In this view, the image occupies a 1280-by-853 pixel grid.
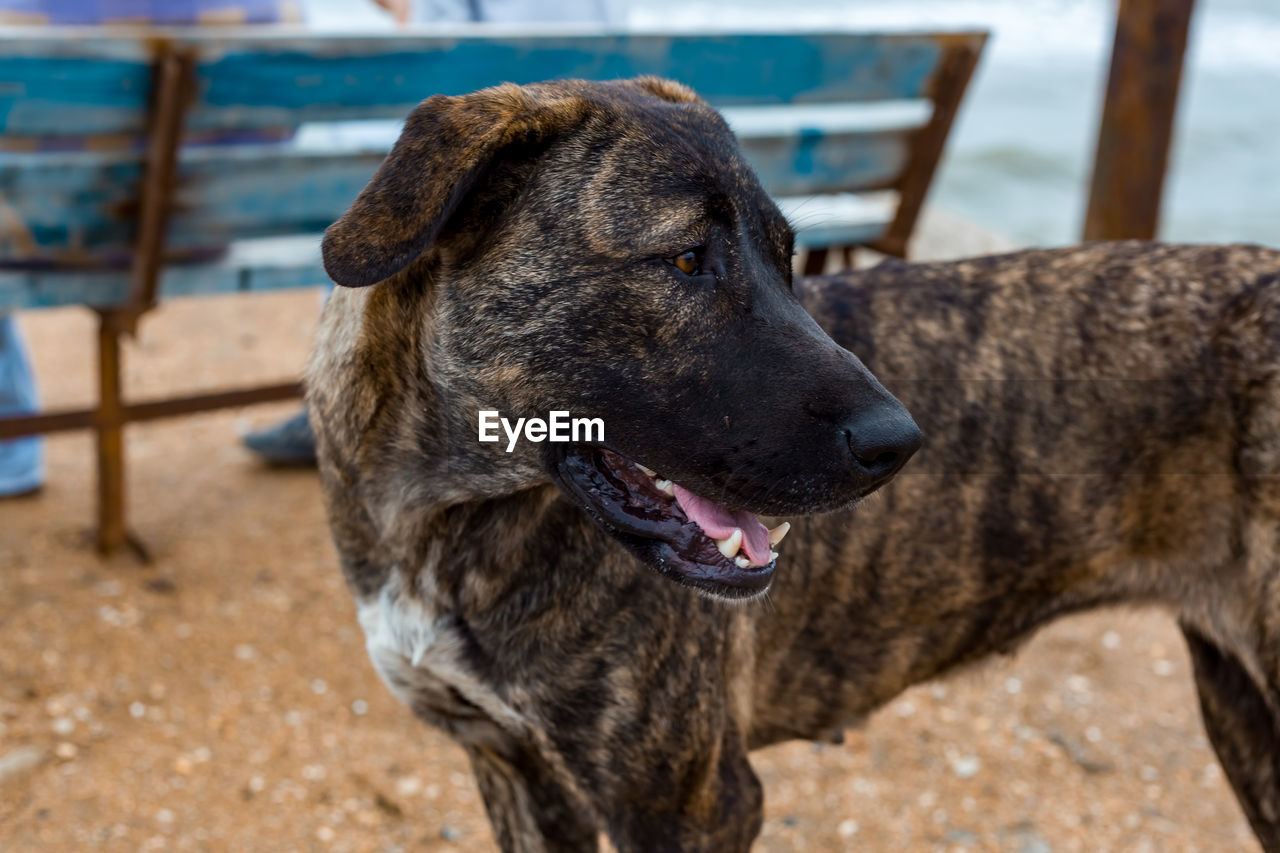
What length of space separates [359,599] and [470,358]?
635 millimetres

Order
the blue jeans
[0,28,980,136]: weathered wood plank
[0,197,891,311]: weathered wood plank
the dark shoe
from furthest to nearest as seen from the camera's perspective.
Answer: the dark shoe → the blue jeans → [0,197,891,311]: weathered wood plank → [0,28,980,136]: weathered wood plank

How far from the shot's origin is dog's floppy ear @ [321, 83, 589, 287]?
6.03ft

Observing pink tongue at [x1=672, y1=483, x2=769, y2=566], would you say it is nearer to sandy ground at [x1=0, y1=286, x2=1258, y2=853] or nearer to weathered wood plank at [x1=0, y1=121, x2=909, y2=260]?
sandy ground at [x1=0, y1=286, x2=1258, y2=853]

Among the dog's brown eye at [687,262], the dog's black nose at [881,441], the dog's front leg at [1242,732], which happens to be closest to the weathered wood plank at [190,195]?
the dog's brown eye at [687,262]

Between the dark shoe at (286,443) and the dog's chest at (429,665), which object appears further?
the dark shoe at (286,443)

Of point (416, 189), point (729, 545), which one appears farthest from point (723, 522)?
point (416, 189)

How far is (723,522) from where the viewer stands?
6.59 ft

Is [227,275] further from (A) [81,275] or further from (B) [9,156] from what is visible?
(B) [9,156]

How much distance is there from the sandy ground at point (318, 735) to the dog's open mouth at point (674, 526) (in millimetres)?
1020

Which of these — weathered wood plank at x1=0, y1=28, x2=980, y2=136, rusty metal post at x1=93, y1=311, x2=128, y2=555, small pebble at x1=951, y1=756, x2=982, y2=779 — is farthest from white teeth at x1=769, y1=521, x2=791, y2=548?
rusty metal post at x1=93, y1=311, x2=128, y2=555

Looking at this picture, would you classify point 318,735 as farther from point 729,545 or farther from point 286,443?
point 729,545

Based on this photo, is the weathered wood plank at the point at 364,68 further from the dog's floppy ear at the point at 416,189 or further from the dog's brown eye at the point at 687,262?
the dog's brown eye at the point at 687,262

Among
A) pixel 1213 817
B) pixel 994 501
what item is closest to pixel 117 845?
pixel 994 501

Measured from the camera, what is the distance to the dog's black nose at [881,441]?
1.83 m
